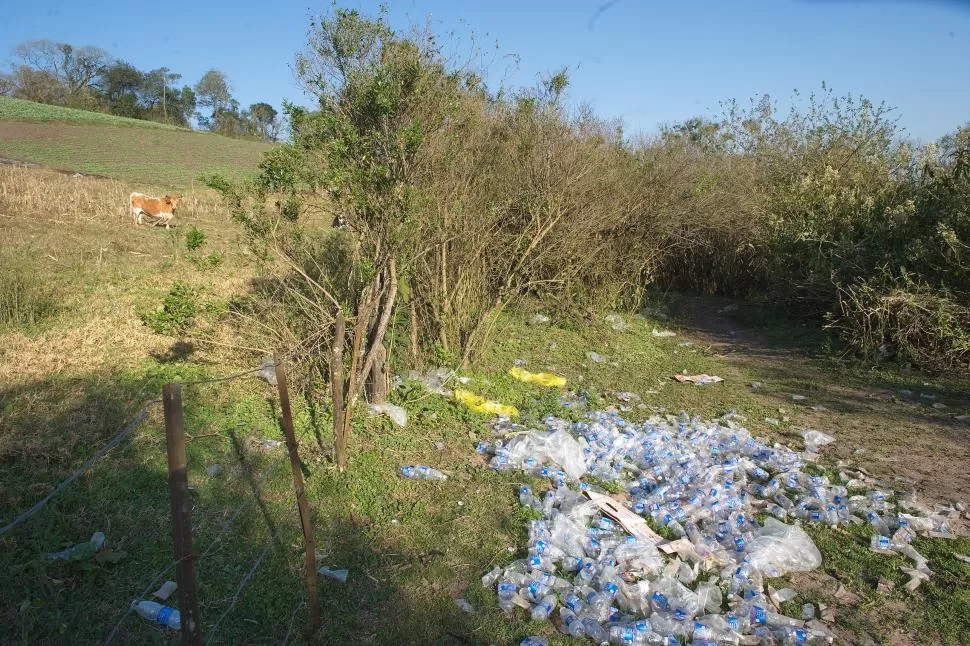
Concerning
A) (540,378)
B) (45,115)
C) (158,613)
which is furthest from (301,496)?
(45,115)

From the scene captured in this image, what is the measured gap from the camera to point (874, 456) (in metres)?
4.95

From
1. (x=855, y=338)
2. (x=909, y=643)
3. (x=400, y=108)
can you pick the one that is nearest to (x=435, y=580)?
(x=909, y=643)

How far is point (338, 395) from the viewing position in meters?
3.93

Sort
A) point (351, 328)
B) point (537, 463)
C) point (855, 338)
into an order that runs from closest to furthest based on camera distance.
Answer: point (537, 463)
point (351, 328)
point (855, 338)

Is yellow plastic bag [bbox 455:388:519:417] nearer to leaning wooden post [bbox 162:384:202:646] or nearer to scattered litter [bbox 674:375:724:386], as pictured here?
scattered litter [bbox 674:375:724:386]

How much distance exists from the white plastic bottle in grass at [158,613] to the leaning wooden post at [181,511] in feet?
3.08

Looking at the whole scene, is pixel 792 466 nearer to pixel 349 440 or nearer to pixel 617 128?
pixel 349 440

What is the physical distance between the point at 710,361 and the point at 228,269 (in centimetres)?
734

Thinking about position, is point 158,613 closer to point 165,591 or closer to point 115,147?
point 165,591

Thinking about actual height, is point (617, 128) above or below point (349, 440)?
above

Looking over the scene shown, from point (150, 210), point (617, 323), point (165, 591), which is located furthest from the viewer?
point (150, 210)

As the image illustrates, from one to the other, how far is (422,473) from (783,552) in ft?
7.30

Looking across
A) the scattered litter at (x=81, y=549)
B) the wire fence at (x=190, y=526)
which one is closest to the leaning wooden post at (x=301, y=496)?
the wire fence at (x=190, y=526)

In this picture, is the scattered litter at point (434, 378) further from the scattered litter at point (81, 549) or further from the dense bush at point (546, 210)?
the scattered litter at point (81, 549)
